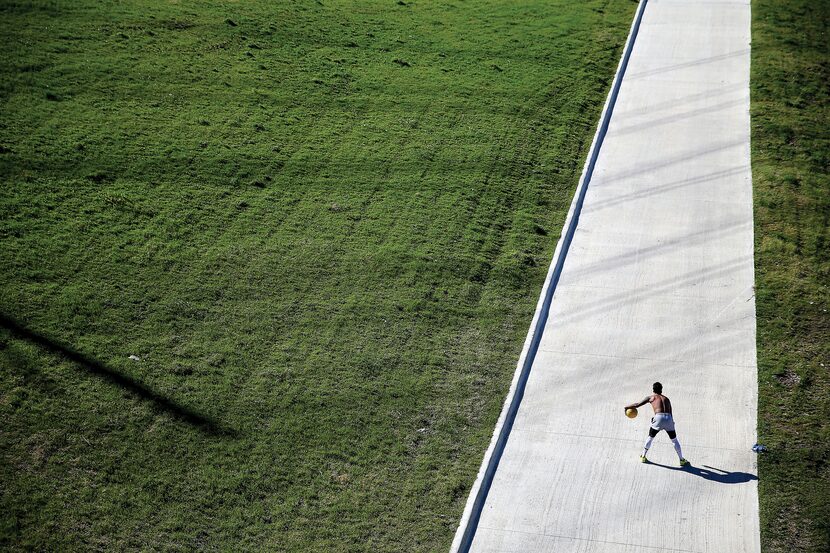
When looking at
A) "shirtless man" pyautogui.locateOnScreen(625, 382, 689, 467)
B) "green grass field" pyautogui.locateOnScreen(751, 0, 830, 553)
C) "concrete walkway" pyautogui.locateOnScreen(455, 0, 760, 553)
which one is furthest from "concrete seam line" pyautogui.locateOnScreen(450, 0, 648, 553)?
"green grass field" pyautogui.locateOnScreen(751, 0, 830, 553)

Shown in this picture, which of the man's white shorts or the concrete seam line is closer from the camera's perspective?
the concrete seam line

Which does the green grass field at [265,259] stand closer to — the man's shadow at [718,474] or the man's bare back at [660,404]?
the man's bare back at [660,404]

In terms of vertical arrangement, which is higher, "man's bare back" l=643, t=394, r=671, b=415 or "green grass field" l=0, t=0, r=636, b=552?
"man's bare back" l=643, t=394, r=671, b=415

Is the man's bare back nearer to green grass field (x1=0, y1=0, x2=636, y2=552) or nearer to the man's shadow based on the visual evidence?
the man's shadow

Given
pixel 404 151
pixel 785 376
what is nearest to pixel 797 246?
pixel 785 376

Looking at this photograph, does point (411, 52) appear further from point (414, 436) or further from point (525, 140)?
point (414, 436)

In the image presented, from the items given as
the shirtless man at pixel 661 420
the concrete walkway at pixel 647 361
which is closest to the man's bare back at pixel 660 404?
the shirtless man at pixel 661 420
